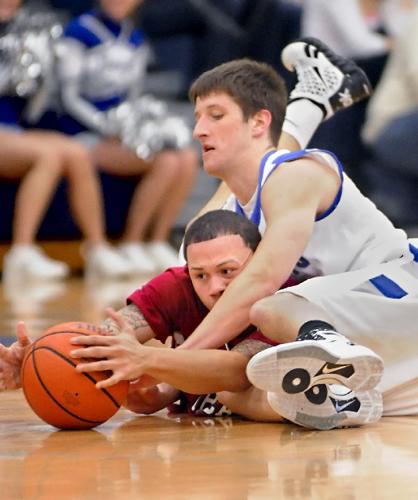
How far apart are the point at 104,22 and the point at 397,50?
86.4 inches

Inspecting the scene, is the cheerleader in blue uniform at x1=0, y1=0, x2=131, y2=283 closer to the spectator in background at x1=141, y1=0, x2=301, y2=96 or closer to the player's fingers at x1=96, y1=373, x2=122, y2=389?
the spectator in background at x1=141, y1=0, x2=301, y2=96

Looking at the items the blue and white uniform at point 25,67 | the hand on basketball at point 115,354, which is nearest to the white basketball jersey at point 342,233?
the hand on basketball at point 115,354

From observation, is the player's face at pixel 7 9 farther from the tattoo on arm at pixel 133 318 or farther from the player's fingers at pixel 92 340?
the player's fingers at pixel 92 340

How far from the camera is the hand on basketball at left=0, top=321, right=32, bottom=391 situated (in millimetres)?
3449

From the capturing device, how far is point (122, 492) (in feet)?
8.40

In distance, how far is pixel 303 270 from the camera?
12.3 ft

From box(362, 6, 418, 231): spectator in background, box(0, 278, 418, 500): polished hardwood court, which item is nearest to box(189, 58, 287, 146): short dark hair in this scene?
box(0, 278, 418, 500): polished hardwood court

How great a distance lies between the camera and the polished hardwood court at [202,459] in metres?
2.57

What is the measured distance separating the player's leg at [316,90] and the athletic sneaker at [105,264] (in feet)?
15.4

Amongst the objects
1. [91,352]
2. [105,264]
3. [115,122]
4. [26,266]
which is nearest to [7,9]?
[115,122]

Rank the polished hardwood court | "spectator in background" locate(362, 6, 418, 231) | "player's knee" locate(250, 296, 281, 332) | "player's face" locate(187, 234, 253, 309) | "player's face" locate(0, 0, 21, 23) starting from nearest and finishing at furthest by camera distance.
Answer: the polished hardwood court, "player's knee" locate(250, 296, 281, 332), "player's face" locate(187, 234, 253, 309), "player's face" locate(0, 0, 21, 23), "spectator in background" locate(362, 6, 418, 231)

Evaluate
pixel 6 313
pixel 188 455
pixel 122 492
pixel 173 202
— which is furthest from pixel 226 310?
pixel 173 202

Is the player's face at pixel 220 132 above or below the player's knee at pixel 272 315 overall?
above

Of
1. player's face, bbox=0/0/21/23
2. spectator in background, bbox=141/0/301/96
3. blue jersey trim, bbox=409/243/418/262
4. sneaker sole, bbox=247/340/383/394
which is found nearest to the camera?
sneaker sole, bbox=247/340/383/394
